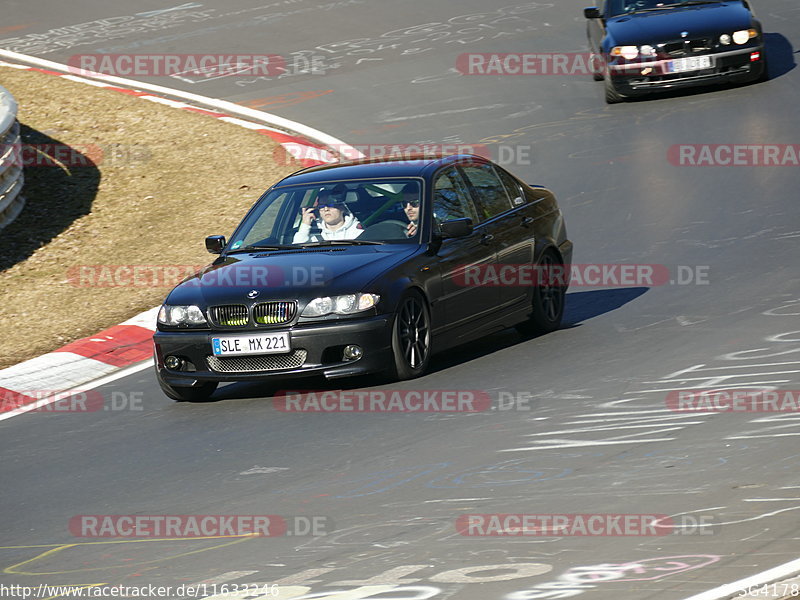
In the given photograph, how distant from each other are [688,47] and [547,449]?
12.4 metres

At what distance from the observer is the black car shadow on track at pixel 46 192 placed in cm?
1595

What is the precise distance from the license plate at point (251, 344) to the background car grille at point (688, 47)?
11190mm

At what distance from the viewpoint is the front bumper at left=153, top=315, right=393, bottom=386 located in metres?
9.15

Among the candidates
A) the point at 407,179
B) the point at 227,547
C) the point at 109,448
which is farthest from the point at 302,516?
the point at 407,179

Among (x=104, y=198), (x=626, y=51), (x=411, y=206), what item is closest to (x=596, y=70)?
(x=626, y=51)

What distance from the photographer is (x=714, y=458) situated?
7.07 m

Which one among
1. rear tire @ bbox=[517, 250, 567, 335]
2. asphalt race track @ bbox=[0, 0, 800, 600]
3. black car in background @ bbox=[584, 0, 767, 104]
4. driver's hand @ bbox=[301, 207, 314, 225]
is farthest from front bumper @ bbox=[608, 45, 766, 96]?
driver's hand @ bbox=[301, 207, 314, 225]

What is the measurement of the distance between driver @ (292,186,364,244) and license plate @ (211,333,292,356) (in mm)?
1169

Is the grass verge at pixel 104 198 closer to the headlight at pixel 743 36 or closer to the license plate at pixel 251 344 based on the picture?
the license plate at pixel 251 344

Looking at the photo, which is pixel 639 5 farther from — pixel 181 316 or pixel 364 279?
pixel 181 316

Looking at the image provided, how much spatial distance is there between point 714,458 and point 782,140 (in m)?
10.4

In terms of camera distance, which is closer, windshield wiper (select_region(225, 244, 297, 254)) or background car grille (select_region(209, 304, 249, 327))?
background car grille (select_region(209, 304, 249, 327))

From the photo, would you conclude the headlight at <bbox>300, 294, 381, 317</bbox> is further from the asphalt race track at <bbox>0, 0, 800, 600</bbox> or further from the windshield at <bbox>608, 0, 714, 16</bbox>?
the windshield at <bbox>608, 0, 714, 16</bbox>

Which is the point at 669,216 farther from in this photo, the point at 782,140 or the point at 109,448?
the point at 109,448
